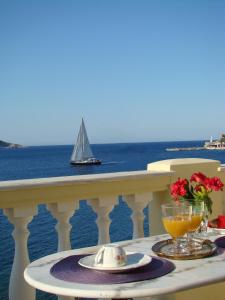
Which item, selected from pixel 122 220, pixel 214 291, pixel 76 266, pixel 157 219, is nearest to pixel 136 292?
pixel 76 266

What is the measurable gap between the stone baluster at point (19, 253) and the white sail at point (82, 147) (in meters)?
55.2

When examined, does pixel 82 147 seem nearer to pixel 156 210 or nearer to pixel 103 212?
pixel 156 210

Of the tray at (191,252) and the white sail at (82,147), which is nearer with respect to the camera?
the tray at (191,252)

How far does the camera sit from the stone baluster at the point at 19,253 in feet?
8.52

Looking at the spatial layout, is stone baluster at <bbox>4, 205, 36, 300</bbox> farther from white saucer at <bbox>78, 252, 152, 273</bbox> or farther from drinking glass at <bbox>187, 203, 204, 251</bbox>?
drinking glass at <bbox>187, 203, 204, 251</bbox>

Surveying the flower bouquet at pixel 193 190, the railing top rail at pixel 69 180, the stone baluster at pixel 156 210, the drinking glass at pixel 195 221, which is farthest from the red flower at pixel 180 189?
the stone baluster at pixel 156 210

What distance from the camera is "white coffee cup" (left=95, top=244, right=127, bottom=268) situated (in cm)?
171

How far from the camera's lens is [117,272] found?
1.66m

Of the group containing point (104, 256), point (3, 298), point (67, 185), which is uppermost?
point (67, 185)

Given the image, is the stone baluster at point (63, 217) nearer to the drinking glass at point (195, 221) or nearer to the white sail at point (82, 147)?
the drinking glass at point (195, 221)

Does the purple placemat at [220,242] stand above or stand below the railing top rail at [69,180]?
below

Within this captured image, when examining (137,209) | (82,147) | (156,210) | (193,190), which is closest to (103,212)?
(137,209)

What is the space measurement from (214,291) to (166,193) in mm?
755

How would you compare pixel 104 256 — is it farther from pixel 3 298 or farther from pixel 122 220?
pixel 122 220
